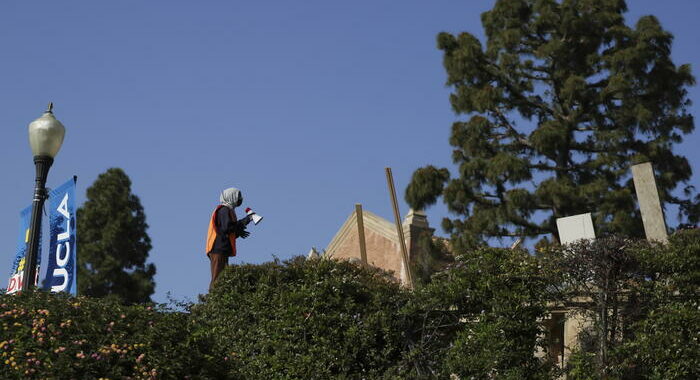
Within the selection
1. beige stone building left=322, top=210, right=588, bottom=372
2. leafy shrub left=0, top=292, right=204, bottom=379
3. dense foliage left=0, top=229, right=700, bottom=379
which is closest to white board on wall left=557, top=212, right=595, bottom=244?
dense foliage left=0, top=229, right=700, bottom=379

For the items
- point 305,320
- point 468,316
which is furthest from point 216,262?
point 468,316

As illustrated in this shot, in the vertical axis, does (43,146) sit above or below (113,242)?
below

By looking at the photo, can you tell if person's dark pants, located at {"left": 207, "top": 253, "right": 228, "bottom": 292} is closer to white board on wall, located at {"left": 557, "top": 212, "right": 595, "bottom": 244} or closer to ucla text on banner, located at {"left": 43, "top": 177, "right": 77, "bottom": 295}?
ucla text on banner, located at {"left": 43, "top": 177, "right": 77, "bottom": 295}

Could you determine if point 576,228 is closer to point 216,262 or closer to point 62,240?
point 216,262

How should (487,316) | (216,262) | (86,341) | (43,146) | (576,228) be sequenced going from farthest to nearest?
(216,262)
(576,228)
(43,146)
(487,316)
(86,341)

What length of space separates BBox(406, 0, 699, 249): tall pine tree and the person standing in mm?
13717

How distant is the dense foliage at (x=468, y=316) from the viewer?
8.63 m

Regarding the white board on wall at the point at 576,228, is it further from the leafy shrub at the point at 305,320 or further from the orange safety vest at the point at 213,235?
the orange safety vest at the point at 213,235

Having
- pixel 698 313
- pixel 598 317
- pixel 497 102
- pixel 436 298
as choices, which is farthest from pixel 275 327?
pixel 497 102

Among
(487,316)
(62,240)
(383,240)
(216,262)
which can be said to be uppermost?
(383,240)

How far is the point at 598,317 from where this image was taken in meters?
8.84

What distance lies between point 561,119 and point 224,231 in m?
16.7

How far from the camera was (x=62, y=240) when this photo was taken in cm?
1017

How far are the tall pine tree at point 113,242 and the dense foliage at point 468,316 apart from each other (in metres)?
20.2
